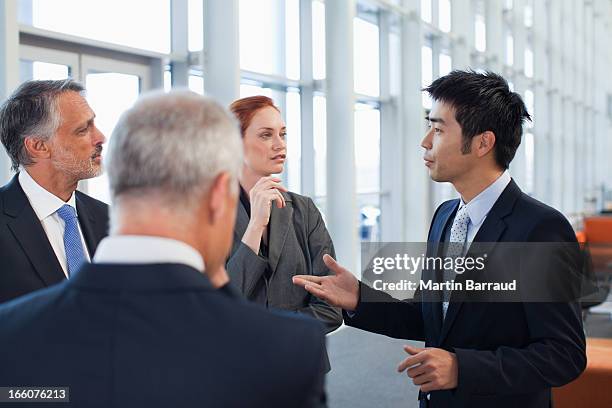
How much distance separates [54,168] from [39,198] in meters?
0.12

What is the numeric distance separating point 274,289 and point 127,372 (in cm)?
157

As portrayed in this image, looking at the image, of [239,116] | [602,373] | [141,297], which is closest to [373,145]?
[602,373]

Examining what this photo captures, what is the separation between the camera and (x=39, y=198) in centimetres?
236

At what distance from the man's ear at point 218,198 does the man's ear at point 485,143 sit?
52.3 inches

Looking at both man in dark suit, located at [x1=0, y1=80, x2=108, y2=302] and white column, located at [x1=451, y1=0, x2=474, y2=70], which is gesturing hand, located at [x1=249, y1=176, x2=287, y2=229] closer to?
man in dark suit, located at [x1=0, y1=80, x2=108, y2=302]

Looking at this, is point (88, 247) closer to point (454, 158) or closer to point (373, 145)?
point (454, 158)

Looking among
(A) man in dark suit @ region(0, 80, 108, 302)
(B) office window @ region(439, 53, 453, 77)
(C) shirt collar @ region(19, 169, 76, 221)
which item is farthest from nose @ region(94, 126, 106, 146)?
(B) office window @ region(439, 53, 453, 77)

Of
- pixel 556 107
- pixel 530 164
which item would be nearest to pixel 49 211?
pixel 530 164

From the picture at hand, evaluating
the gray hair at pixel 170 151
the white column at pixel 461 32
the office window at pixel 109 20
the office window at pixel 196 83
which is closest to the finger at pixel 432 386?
the gray hair at pixel 170 151

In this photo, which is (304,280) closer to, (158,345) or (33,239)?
(33,239)

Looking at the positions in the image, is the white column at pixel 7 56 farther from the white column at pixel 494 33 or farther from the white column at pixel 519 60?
the white column at pixel 519 60

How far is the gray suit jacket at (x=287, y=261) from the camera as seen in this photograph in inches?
95.4

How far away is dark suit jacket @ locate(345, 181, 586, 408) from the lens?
6.13 ft

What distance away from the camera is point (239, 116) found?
289 centimetres
